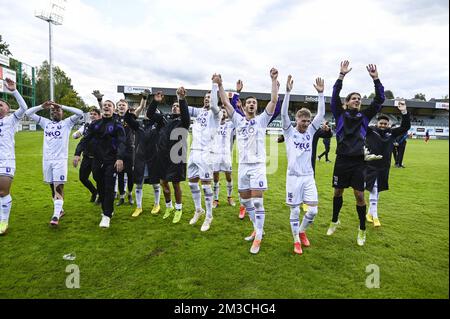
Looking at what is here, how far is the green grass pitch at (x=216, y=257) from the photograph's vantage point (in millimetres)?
3506

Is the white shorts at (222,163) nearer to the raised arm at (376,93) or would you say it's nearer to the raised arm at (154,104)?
the raised arm at (154,104)

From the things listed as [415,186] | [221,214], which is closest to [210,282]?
[221,214]

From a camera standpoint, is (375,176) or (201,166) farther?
(375,176)

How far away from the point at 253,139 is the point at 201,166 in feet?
4.59

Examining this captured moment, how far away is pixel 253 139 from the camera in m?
4.79

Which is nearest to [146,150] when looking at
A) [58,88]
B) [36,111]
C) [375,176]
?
[36,111]

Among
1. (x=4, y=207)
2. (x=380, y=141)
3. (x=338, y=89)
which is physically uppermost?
(x=338, y=89)

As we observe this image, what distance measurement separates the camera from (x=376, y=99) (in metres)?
4.94

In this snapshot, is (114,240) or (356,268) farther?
(114,240)

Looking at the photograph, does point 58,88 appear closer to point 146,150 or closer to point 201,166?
point 146,150

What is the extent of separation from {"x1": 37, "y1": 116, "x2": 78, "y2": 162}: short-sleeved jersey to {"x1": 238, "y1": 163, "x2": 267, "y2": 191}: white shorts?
366 cm

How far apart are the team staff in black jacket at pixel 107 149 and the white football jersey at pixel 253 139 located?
96.0 inches
